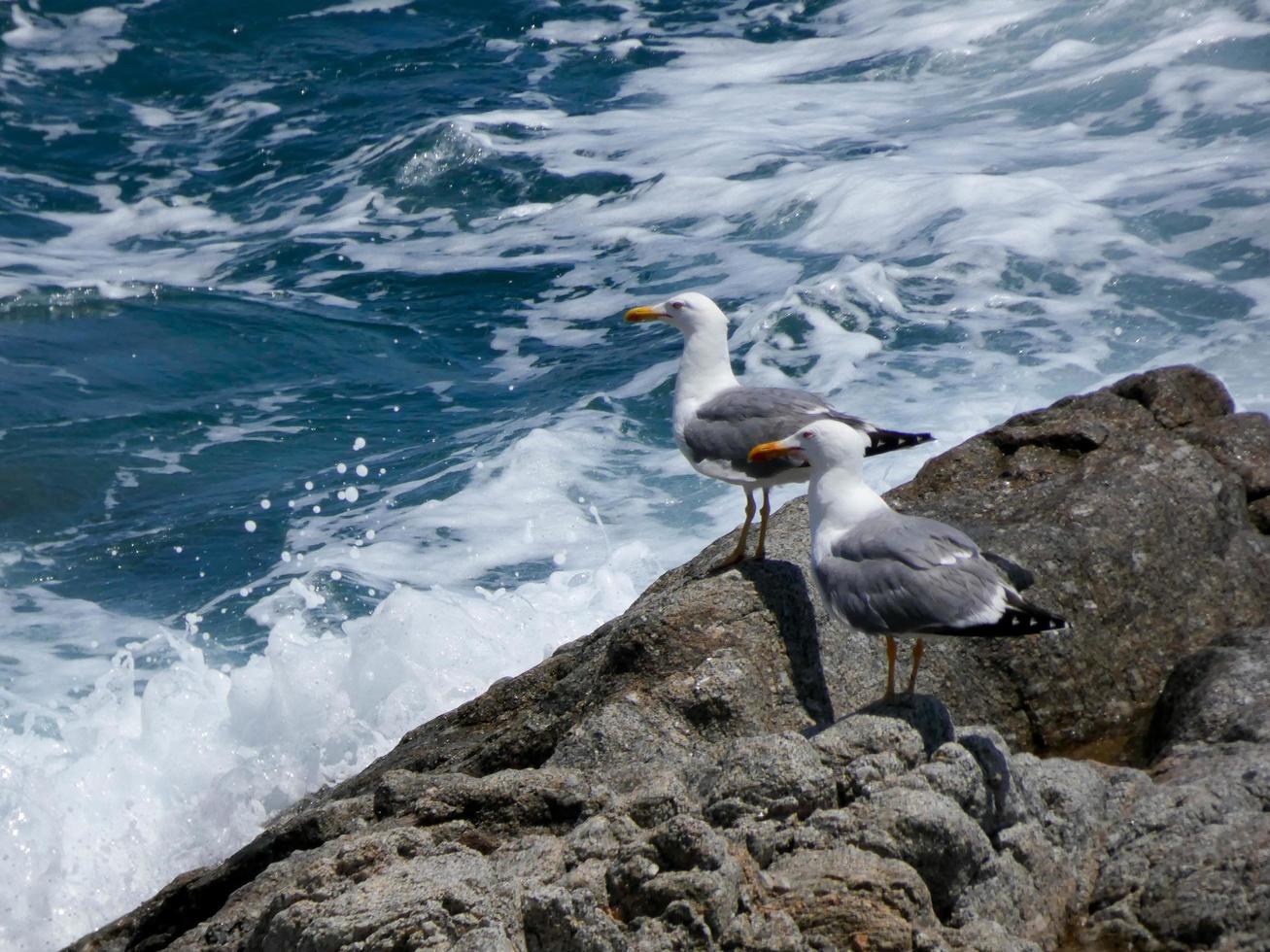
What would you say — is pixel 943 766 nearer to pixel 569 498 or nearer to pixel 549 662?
pixel 549 662

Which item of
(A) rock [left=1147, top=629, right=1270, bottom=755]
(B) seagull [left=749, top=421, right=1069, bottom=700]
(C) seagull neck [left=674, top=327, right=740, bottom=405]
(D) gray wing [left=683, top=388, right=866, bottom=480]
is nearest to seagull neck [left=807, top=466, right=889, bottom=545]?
(B) seagull [left=749, top=421, right=1069, bottom=700]

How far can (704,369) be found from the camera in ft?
19.5

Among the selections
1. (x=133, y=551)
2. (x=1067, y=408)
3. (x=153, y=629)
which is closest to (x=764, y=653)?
(x=1067, y=408)

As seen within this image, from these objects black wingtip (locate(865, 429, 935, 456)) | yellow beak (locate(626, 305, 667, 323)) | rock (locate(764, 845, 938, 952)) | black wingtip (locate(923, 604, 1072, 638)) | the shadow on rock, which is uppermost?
yellow beak (locate(626, 305, 667, 323))

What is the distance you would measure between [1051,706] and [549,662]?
1.77 m

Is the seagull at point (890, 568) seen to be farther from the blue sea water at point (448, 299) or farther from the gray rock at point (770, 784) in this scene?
the blue sea water at point (448, 299)

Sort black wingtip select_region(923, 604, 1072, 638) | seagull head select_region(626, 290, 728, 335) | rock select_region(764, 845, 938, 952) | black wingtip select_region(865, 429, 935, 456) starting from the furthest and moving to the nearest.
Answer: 1. seagull head select_region(626, 290, 728, 335)
2. black wingtip select_region(865, 429, 935, 456)
3. black wingtip select_region(923, 604, 1072, 638)
4. rock select_region(764, 845, 938, 952)

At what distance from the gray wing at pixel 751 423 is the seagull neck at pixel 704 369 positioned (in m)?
0.23

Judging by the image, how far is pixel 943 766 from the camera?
13.2ft

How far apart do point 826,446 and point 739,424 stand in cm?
57

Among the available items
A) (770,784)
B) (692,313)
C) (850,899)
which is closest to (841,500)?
(770,784)

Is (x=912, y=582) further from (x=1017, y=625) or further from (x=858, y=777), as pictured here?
(x=858, y=777)

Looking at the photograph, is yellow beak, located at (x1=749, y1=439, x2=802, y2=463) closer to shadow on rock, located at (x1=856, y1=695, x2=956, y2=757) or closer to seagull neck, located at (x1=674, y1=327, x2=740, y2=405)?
seagull neck, located at (x1=674, y1=327, x2=740, y2=405)

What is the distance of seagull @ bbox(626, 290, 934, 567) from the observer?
522cm
